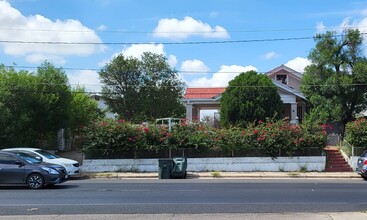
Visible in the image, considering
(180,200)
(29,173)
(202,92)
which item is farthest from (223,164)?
(202,92)

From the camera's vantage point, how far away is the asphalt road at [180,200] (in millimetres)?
10953

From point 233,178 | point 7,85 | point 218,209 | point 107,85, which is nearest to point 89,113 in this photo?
point 107,85

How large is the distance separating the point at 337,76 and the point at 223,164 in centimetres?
1200

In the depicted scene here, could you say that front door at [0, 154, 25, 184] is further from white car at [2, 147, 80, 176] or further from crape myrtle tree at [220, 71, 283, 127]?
crape myrtle tree at [220, 71, 283, 127]

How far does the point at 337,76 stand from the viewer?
30984 millimetres

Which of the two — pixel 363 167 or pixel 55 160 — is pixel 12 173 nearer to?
pixel 55 160

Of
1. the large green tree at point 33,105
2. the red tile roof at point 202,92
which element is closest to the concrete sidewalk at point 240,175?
the large green tree at point 33,105

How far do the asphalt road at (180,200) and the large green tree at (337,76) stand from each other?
16.0 m

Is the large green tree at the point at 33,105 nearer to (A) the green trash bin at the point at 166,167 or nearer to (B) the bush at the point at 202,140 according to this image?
(B) the bush at the point at 202,140

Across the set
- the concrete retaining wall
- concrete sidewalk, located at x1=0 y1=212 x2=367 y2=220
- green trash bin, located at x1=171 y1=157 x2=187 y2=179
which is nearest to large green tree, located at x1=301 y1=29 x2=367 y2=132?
the concrete retaining wall

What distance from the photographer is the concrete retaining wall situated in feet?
80.5

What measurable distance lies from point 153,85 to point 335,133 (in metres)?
19.1

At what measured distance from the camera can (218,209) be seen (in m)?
11.0

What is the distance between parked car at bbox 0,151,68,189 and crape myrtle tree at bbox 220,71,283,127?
655 inches
